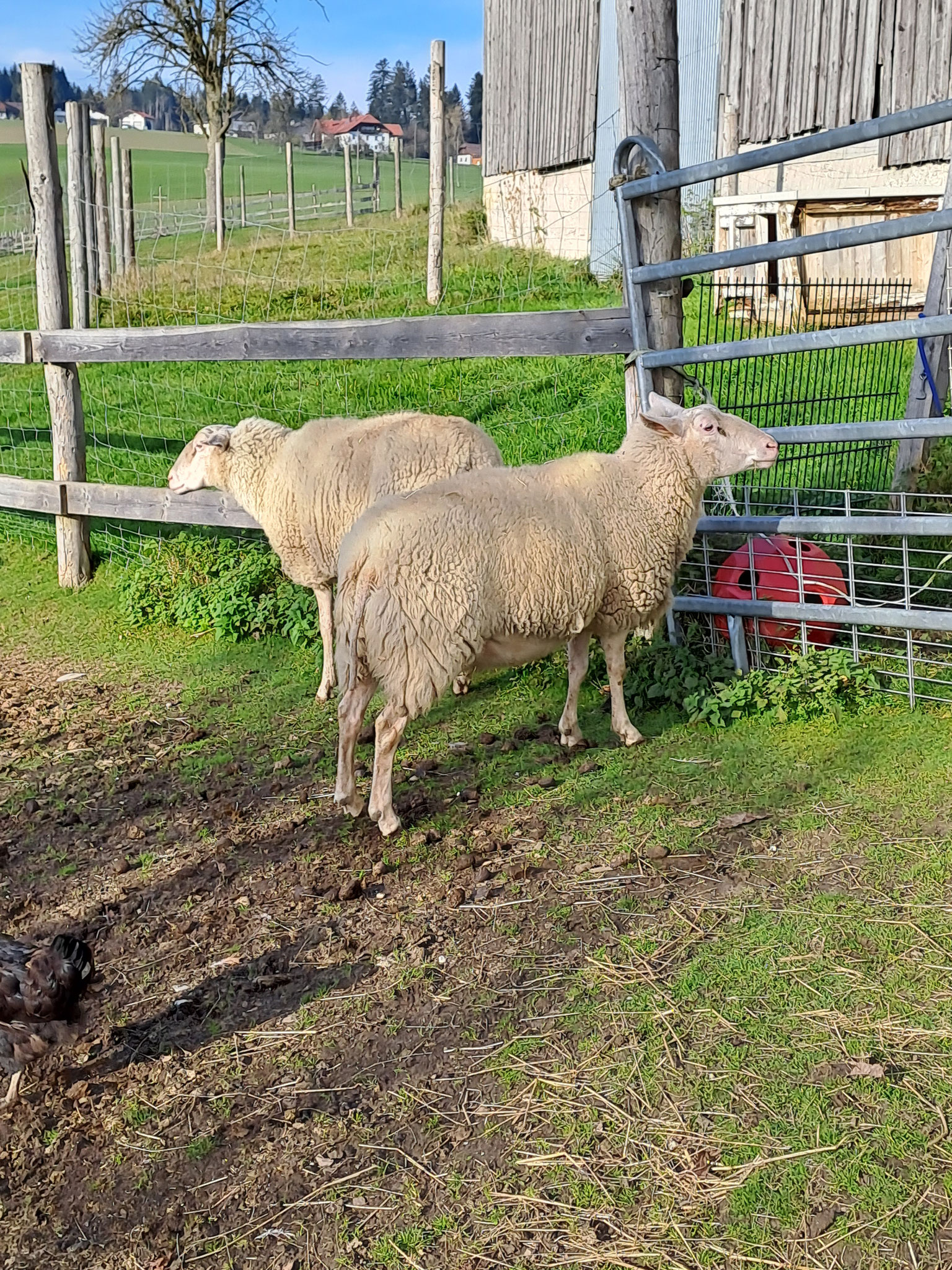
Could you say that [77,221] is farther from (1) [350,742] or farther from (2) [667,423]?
(1) [350,742]

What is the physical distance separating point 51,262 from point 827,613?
5.66m

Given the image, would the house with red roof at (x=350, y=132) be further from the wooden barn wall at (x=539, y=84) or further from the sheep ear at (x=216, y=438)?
the sheep ear at (x=216, y=438)

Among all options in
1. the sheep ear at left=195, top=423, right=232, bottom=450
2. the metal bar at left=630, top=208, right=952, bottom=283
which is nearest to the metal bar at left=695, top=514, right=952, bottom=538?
the metal bar at left=630, top=208, right=952, bottom=283

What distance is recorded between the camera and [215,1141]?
2.82 metres

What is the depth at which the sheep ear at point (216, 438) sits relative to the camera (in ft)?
20.7

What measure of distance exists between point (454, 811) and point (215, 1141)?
1.91 metres

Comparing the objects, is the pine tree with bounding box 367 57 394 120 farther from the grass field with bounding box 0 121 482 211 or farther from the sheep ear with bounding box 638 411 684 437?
the sheep ear with bounding box 638 411 684 437

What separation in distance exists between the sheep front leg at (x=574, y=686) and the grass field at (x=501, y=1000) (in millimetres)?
125

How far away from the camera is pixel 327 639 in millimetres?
5996

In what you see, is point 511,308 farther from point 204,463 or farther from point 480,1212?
point 480,1212

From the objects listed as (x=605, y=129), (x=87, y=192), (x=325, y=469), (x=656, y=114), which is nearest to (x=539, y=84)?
(x=605, y=129)

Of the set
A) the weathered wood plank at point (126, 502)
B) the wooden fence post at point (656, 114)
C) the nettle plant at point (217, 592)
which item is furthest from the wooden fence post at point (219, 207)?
the wooden fence post at point (656, 114)

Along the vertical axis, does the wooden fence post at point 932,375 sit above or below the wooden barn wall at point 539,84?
below

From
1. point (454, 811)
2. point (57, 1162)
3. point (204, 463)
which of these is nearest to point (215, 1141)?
point (57, 1162)
